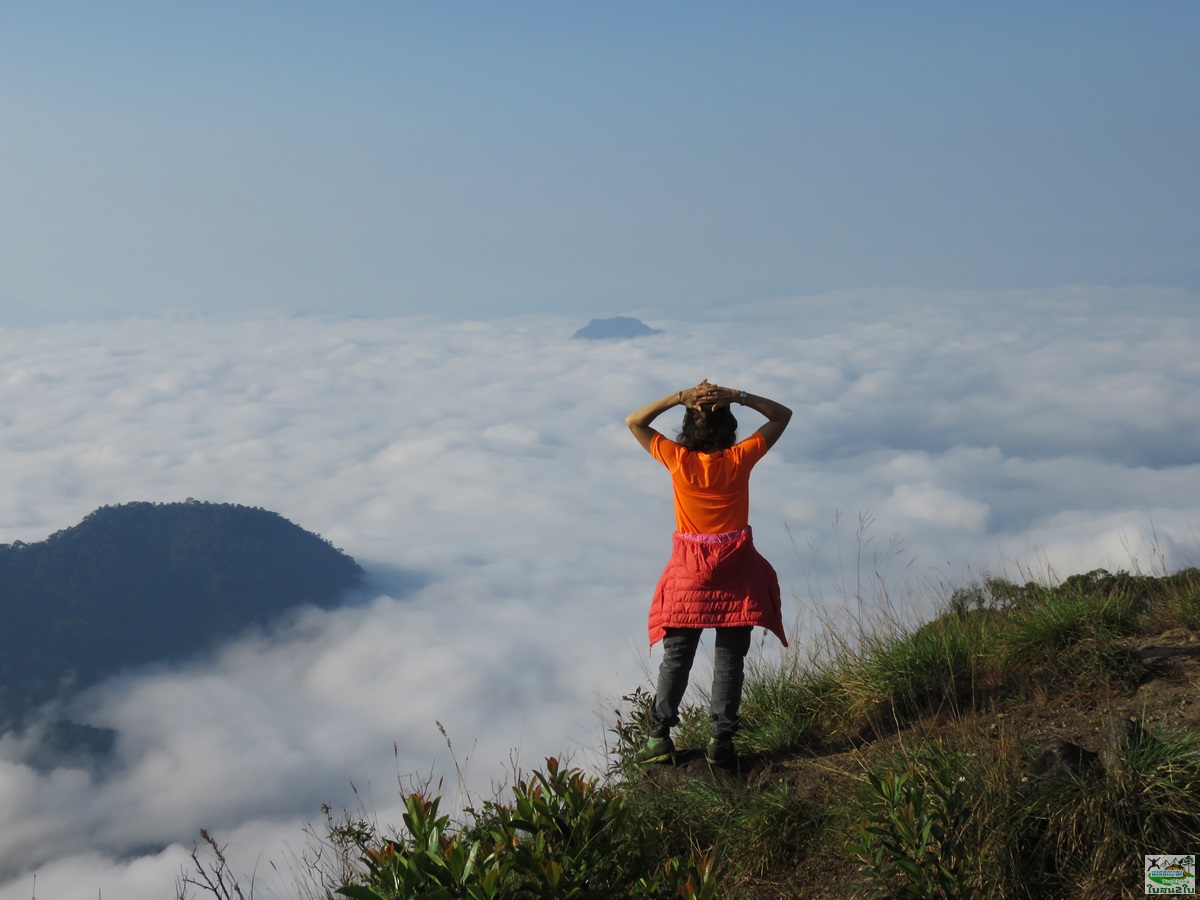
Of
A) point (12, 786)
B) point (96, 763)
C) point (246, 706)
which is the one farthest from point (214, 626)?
point (12, 786)

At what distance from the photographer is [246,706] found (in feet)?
515

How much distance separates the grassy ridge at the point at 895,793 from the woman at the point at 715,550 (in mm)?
550

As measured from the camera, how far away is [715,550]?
5.55 meters

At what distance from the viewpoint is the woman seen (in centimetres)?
551

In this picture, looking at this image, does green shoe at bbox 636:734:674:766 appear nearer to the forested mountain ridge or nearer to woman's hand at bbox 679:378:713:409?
woman's hand at bbox 679:378:713:409

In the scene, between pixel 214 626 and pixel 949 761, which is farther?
pixel 214 626

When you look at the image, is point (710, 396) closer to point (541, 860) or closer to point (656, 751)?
point (656, 751)

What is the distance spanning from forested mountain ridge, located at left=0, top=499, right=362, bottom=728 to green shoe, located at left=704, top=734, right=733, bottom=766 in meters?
144

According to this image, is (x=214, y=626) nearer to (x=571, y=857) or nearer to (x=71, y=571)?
(x=71, y=571)

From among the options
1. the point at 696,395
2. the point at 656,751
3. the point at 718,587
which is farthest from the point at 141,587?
the point at 696,395

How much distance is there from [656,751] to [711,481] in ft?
5.20

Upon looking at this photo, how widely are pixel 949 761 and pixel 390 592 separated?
202m

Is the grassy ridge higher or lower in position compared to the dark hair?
lower

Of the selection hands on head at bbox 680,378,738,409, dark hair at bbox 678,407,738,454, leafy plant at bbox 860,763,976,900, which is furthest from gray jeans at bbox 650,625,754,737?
leafy plant at bbox 860,763,976,900
